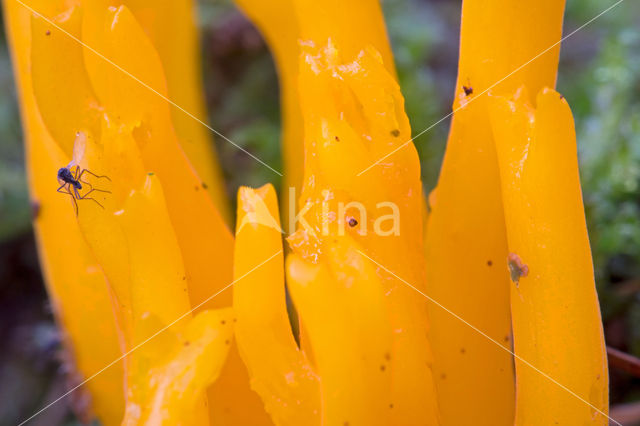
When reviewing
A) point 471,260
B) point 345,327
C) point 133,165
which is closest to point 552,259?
point 471,260

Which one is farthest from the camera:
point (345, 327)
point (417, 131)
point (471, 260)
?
point (417, 131)

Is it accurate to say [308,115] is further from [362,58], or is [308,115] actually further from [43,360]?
[43,360]

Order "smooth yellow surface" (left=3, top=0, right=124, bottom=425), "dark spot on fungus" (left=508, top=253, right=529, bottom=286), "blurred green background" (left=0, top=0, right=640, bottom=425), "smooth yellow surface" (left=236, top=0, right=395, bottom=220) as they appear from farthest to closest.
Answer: "blurred green background" (left=0, top=0, right=640, bottom=425) < "smooth yellow surface" (left=3, top=0, right=124, bottom=425) < "smooth yellow surface" (left=236, top=0, right=395, bottom=220) < "dark spot on fungus" (left=508, top=253, right=529, bottom=286)

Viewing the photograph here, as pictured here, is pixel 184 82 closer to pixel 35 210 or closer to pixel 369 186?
pixel 35 210

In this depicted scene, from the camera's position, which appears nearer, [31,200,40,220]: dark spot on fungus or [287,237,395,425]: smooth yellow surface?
[287,237,395,425]: smooth yellow surface

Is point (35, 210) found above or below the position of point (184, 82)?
below

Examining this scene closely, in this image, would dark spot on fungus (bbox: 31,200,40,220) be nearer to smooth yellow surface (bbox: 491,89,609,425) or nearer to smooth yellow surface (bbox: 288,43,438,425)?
smooth yellow surface (bbox: 288,43,438,425)

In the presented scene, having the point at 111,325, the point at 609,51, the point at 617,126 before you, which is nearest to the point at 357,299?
the point at 111,325

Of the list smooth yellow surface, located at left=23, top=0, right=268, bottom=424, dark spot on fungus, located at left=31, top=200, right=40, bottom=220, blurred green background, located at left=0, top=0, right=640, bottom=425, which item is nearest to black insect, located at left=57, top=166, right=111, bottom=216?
smooth yellow surface, located at left=23, top=0, right=268, bottom=424
